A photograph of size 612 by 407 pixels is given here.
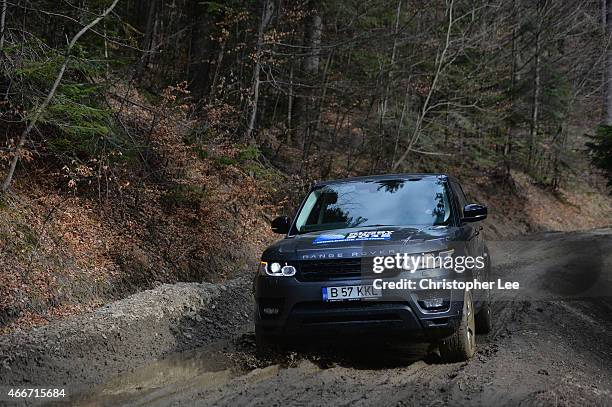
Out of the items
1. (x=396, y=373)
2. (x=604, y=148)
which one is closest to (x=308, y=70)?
(x=604, y=148)

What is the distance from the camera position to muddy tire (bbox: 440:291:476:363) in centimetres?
548

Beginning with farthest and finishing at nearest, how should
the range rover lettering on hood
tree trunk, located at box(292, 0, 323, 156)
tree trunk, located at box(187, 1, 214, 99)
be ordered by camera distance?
tree trunk, located at box(292, 0, 323, 156), tree trunk, located at box(187, 1, 214, 99), the range rover lettering on hood

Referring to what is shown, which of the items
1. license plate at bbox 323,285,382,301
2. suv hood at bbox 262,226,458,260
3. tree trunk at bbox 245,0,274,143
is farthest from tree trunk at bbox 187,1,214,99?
license plate at bbox 323,285,382,301

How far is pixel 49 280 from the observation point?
7.93 m

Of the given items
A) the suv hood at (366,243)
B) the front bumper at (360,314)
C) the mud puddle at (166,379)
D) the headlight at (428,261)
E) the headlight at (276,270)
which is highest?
the suv hood at (366,243)

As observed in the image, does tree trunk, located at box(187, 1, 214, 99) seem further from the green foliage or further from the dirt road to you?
the dirt road

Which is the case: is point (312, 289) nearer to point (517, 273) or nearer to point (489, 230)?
point (517, 273)

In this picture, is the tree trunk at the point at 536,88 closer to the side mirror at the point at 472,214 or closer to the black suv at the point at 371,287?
the side mirror at the point at 472,214

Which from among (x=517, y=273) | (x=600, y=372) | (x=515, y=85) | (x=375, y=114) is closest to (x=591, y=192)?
(x=515, y=85)

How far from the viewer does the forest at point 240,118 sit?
9.20 m

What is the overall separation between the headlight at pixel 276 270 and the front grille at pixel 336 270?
0.09 meters

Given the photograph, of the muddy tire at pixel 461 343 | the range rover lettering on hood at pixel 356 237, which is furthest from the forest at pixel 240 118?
the muddy tire at pixel 461 343

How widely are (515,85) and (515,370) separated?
23187mm

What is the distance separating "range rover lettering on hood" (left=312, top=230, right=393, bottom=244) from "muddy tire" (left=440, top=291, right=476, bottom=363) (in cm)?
96
